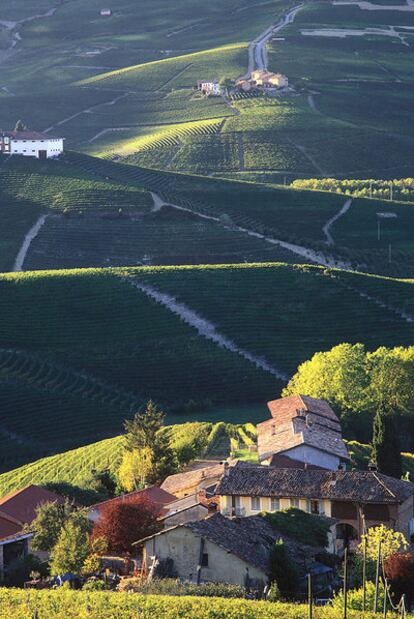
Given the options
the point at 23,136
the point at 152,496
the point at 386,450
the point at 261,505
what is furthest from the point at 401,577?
the point at 23,136

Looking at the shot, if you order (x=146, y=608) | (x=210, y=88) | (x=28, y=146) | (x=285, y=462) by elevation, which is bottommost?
(x=210, y=88)

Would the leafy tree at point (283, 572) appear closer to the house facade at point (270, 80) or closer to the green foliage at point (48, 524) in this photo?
the green foliage at point (48, 524)

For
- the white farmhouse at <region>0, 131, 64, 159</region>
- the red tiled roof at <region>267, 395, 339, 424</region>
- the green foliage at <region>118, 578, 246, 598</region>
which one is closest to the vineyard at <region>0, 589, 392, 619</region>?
the green foliage at <region>118, 578, 246, 598</region>

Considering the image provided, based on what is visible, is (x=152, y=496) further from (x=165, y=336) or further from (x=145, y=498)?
(x=165, y=336)

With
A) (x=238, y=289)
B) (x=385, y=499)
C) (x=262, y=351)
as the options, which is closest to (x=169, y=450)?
(x=385, y=499)

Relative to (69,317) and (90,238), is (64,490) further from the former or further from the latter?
(90,238)

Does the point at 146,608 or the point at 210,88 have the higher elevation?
the point at 146,608

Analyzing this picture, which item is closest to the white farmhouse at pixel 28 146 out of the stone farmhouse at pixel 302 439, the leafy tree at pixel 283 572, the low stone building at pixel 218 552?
the stone farmhouse at pixel 302 439
